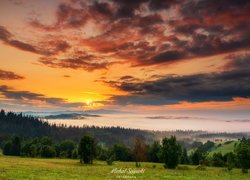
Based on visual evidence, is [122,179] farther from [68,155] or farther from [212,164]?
[68,155]

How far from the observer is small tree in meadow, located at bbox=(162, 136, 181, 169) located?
348 feet

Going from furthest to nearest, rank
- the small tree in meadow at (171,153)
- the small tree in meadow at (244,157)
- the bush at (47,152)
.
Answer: the bush at (47,152), the small tree in meadow at (171,153), the small tree in meadow at (244,157)

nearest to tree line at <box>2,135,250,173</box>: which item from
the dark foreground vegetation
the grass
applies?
the dark foreground vegetation

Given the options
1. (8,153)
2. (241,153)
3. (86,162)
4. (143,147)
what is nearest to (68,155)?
(8,153)

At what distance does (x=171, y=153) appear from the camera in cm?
10631

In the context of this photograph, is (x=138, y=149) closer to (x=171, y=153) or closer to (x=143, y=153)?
(x=143, y=153)

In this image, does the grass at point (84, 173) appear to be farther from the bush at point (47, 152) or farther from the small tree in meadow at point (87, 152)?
the bush at point (47, 152)

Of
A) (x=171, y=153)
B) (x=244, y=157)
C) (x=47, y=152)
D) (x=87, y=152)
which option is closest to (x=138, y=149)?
(x=171, y=153)

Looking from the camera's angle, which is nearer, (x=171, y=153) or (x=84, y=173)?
(x=84, y=173)

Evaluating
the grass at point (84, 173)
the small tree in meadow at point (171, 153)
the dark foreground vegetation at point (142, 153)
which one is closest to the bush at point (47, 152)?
the dark foreground vegetation at point (142, 153)

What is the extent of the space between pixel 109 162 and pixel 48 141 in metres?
90.4

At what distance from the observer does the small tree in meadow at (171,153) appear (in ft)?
348

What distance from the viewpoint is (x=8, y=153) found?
629ft

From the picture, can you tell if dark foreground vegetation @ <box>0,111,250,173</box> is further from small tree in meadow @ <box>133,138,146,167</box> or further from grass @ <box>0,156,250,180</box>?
grass @ <box>0,156,250,180</box>
